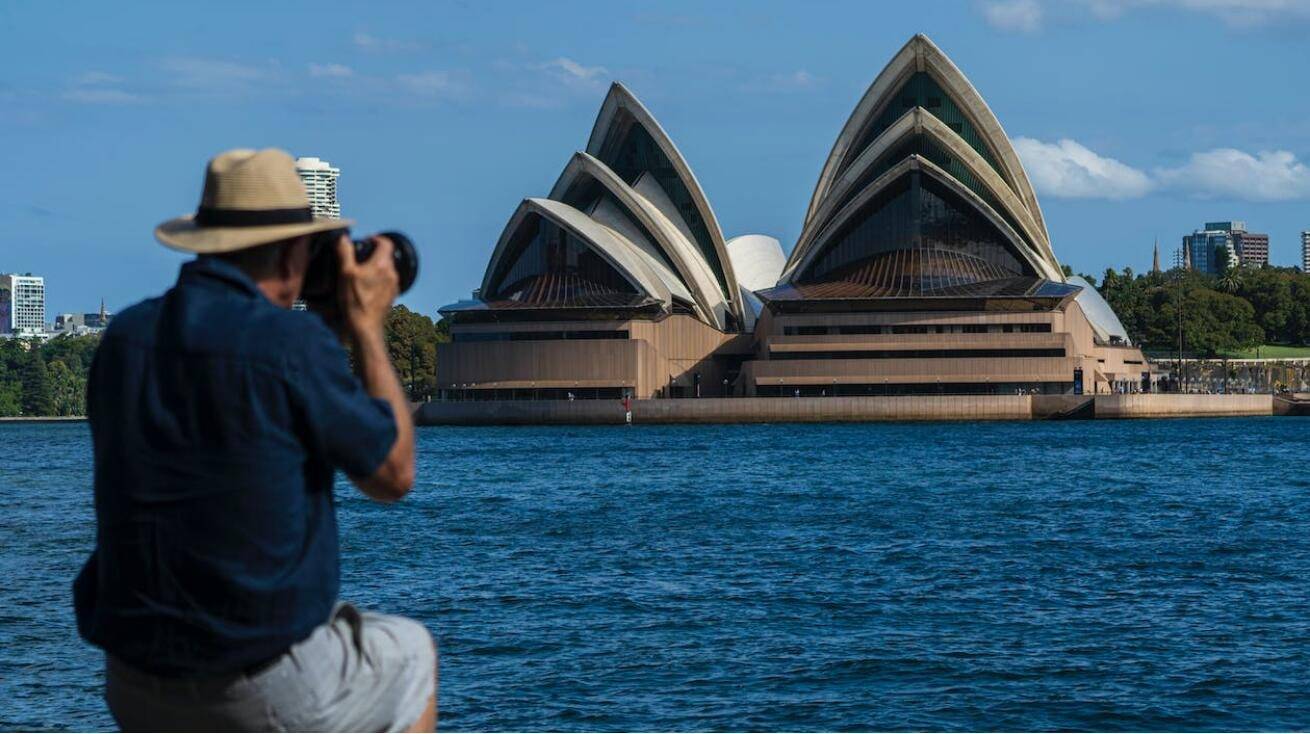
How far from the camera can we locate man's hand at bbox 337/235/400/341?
3.21m

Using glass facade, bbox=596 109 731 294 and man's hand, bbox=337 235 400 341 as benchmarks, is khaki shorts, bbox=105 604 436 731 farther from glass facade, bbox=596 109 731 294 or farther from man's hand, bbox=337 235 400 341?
glass facade, bbox=596 109 731 294

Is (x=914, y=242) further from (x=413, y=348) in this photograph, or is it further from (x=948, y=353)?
(x=413, y=348)

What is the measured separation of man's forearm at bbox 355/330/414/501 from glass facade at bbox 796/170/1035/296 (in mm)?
77401

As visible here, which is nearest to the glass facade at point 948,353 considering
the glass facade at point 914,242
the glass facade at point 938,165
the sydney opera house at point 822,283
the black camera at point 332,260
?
the sydney opera house at point 822,283

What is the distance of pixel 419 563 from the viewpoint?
2181cm

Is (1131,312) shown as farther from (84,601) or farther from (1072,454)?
(84,601)

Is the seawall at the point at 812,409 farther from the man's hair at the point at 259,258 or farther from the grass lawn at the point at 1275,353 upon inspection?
the man's hair at the point at 259,258

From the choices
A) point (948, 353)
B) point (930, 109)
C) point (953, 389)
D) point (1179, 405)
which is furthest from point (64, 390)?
point (1179, 405)

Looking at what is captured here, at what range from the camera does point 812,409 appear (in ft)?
251

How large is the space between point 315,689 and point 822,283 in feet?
262

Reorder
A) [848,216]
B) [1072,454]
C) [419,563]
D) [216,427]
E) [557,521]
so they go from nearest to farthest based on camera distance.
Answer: [216,427], [419,563], [557,521], [1072,454], [848,216]

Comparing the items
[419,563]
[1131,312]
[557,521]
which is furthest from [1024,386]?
[419,563]

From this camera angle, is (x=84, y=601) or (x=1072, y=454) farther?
(x=1072, y=454)

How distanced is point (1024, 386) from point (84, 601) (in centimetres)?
7607
